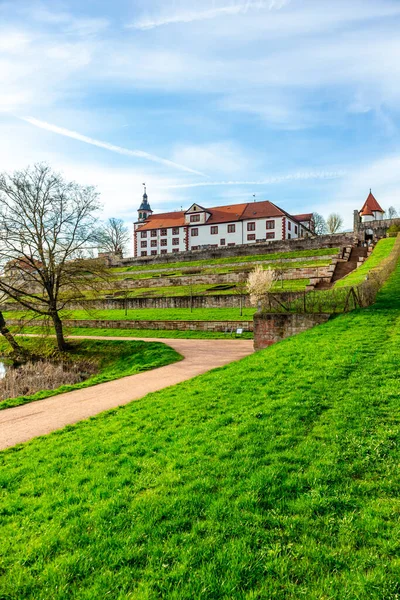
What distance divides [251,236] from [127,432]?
194 ft

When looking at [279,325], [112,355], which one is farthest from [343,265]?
[112,355]

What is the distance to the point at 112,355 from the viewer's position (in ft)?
66.1

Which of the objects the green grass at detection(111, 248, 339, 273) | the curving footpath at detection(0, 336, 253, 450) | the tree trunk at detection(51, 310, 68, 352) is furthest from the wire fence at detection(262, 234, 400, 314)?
the green grass at detection(111, 248, 339, 273)

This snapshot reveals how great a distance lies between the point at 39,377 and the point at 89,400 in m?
8.38

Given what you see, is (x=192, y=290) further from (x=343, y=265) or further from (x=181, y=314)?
(x=343, y=265)

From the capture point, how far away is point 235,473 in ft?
14.9

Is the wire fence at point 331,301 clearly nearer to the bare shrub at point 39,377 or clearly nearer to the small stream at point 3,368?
the bare shrub at point 39,377

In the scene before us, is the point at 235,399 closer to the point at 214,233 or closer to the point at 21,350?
the point at 21,350

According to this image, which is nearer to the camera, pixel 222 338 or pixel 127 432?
pixel 127 432

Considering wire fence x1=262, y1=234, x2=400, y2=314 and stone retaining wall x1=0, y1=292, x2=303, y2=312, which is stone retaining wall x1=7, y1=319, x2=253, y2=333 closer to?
stone retaining wall x1=0, y1=292, x2=303, y2=312

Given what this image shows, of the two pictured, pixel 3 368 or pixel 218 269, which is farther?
pixel 218 269

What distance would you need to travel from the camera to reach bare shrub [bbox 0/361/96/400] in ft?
51.9

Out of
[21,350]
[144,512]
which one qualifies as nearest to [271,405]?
[144,512]

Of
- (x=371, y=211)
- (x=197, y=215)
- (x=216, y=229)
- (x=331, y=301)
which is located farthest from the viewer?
(x=197, y=215)
